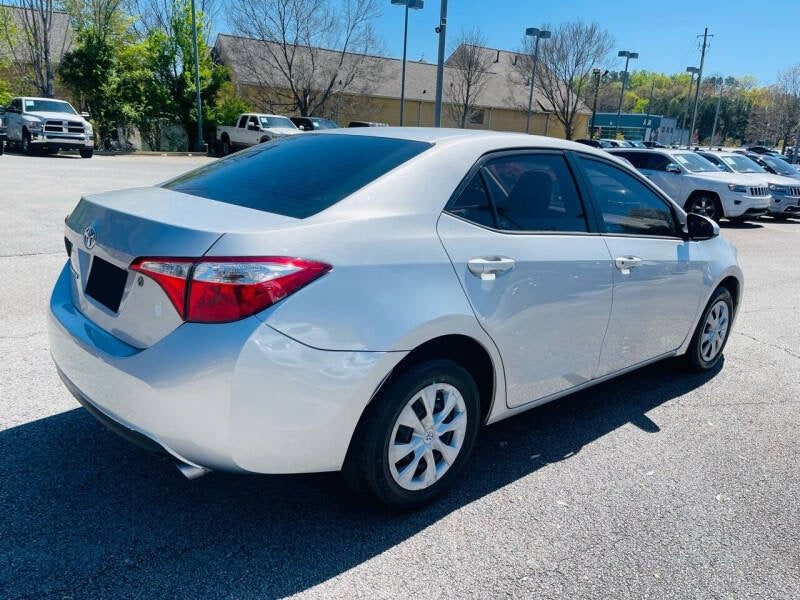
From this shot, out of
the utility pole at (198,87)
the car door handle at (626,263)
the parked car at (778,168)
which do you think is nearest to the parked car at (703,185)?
the parked car at (778,168)

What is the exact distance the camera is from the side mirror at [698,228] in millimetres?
4504

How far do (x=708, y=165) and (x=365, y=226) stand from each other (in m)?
16.3

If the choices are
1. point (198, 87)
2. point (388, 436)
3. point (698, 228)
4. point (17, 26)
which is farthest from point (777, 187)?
point (17, 26)

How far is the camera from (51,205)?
11.2 m

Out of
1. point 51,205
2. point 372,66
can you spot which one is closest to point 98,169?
point 51,205

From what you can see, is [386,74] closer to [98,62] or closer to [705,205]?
[98,62]

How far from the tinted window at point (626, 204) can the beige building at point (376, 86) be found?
37.1 metres

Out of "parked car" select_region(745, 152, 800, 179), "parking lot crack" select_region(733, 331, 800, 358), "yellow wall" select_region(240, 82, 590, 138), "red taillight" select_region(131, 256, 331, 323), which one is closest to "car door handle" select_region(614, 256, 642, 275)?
"red taillight" select_region(131, 256, 331, 323)

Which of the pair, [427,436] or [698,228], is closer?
[427,436]

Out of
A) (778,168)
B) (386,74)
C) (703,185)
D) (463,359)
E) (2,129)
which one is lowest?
(463,359)

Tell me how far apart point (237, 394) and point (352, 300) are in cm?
55

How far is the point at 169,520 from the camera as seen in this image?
9.36ft

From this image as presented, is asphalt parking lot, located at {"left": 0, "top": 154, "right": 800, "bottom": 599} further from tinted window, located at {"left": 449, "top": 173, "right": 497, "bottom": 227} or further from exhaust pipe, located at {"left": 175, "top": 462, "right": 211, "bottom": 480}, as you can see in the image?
tinted window, located at {"left": 449, "top": 173, "right": 497, "bottom": 227}

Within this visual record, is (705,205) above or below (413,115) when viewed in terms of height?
below
